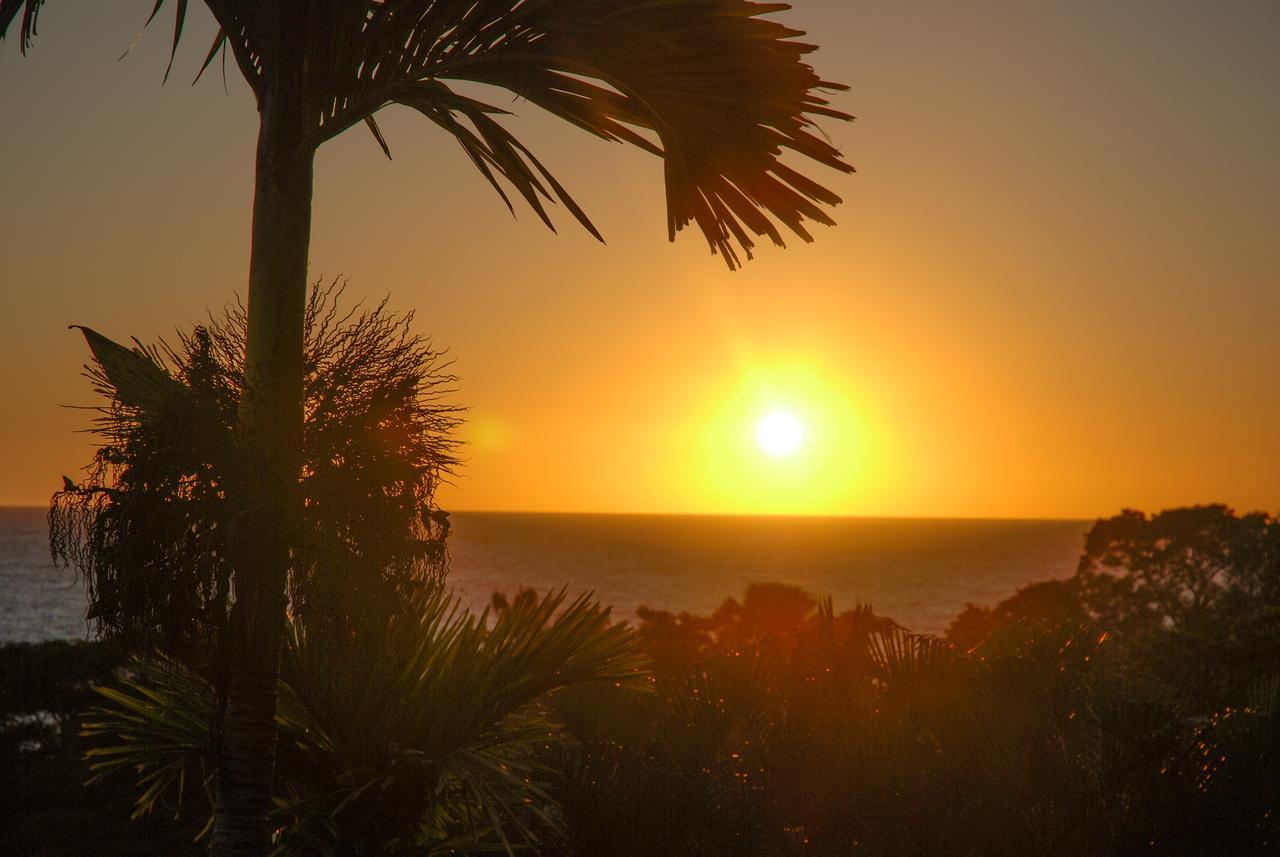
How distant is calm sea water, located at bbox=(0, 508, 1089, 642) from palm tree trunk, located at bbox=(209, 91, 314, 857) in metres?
63.4

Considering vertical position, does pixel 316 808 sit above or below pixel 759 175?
below

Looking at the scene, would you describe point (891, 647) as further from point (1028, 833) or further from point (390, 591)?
point (390, 591)

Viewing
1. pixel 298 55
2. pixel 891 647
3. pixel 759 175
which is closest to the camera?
pixel 298 55

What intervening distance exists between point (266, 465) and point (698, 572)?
11860 centimetres

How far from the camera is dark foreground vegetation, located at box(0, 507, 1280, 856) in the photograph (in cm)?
448

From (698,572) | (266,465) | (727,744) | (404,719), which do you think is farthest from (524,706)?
(698,572)

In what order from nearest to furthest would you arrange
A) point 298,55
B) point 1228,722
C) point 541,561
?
point 298,55 → point 1228,722 → point 541,561

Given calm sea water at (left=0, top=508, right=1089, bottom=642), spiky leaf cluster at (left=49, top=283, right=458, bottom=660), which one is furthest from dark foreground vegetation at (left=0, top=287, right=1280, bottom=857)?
calm sea water at (left=0, top=508, right=1089, bottom=642)

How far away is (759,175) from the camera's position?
13.8 feet

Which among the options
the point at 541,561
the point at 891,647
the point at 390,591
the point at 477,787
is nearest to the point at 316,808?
the point at 477,787

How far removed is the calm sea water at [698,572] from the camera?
285 ft

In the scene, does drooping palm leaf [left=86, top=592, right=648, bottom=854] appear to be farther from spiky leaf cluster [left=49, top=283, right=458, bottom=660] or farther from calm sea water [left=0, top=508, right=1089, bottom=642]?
calm sea water [left=0, top=508, right=1089, bottom=642]

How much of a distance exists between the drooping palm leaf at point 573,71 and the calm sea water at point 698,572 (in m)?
63.5

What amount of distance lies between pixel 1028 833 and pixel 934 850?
0.49 metres
